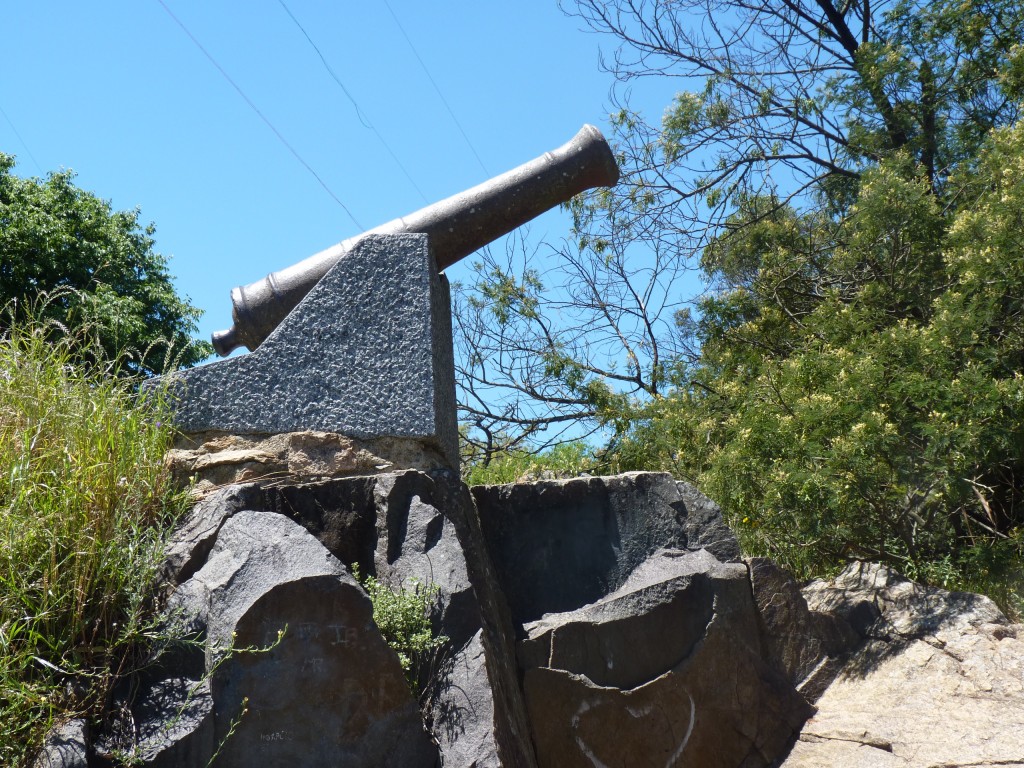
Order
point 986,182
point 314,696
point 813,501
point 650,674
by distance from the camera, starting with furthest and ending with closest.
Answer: point 986,182, point 813,501, point 650,674, point 314,696

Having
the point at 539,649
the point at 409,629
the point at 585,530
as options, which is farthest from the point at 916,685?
the point at 409,629

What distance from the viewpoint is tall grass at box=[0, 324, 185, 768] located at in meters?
2.69

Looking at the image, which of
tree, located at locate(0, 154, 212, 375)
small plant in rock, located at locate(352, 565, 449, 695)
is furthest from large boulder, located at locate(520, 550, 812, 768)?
tree, located at locate(0, 154, 212, 375)

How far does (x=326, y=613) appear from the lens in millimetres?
2873

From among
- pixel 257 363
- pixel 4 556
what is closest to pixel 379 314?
pixel 257 363

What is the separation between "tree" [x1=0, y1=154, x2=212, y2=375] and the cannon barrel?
7.77 m

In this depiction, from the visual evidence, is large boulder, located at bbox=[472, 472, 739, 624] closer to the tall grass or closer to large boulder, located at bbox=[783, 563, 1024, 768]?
large boulder, located at bbox=[783, 563, 1024, 768]

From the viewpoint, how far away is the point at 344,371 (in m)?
3.80

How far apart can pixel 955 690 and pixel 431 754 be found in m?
2.66

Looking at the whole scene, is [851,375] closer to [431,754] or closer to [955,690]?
[955,690]

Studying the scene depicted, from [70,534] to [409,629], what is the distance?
3.68 ft

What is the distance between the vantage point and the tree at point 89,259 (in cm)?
1220

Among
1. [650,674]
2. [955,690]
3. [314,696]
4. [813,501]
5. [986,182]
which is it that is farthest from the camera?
[986,182]

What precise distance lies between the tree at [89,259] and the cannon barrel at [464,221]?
7770 millimetres
